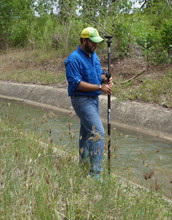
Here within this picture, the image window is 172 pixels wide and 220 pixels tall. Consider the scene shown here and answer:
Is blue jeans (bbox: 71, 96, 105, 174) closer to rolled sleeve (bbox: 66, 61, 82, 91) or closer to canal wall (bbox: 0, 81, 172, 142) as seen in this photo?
rolled sleeve (bbox: 66, 61, 82, 91)

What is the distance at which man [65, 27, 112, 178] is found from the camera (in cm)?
473

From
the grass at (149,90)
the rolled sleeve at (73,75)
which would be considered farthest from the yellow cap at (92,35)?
the grass at (149,90)

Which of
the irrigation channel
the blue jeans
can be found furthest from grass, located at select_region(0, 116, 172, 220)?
the irrigation channel

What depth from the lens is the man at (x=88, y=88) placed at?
4727 mm

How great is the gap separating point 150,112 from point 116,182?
16.8ft

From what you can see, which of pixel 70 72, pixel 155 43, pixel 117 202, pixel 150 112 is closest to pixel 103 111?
pixel 150 112

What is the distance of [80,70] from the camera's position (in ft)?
15.9

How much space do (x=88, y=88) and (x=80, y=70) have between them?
0.92ft

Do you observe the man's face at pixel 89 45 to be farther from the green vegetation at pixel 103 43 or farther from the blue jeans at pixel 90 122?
the green vegetation at pixel 103 43

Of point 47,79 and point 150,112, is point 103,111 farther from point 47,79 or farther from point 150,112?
point 47,79

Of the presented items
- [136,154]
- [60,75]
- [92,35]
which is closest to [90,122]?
[92,35]

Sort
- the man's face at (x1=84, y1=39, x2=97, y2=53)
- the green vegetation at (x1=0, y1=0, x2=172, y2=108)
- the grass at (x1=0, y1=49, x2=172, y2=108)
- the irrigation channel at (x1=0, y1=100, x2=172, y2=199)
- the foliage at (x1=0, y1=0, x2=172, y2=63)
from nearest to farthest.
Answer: the man's face at (x1=84, y1=39, x2=97, y2=53) → the irrigation channel at (x1=0, y1=100, x2=172, y2=199) → the grass at (x1=0, y1=49, x2=172, y2=108) → the green vegetation at (x1=0, y1=0, x2=172, y2=108) → the foliage at (x1=0, y1=0, x2=172, y2=63)

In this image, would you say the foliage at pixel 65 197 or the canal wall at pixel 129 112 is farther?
the canal wall at pixel 129 112

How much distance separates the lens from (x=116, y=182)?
14.6 feet
